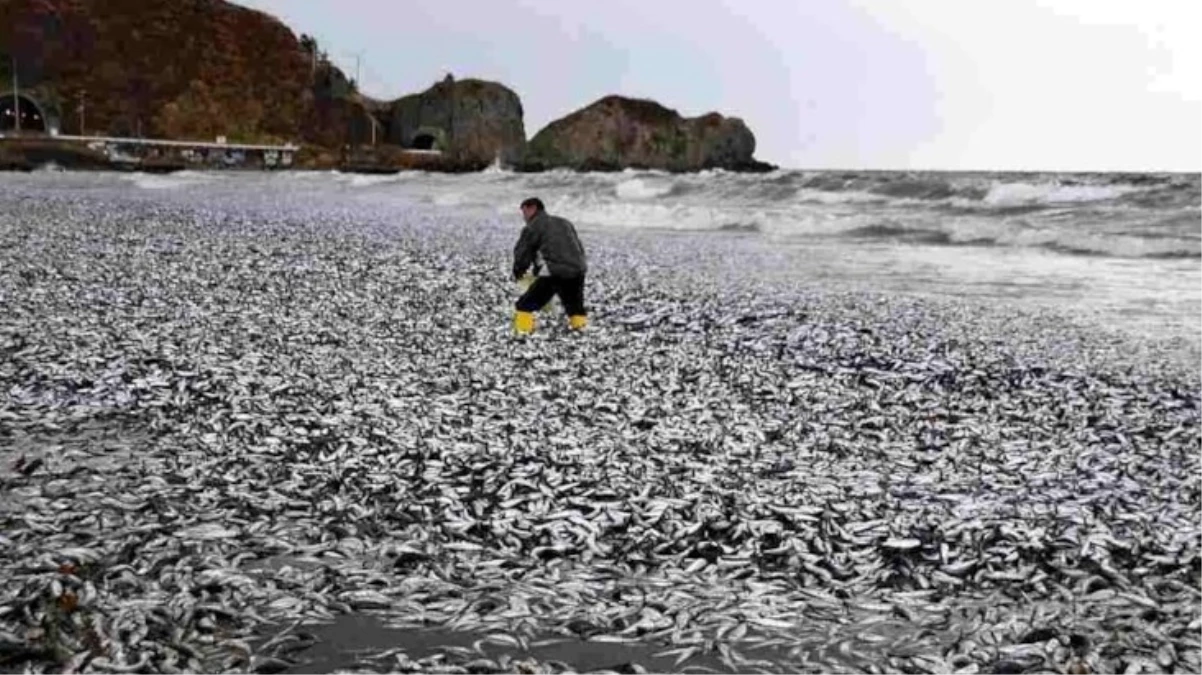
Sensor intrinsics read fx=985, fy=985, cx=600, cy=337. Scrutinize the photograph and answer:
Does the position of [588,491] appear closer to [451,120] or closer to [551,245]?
[551,245]

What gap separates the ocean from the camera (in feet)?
84.8

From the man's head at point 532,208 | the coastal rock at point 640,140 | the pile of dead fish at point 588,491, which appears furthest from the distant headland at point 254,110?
the pile of dead fish at point 588,491

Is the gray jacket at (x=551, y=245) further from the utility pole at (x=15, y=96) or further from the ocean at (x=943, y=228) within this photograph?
the utility pole at (x=15, y=96)

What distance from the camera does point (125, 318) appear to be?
17.1 m

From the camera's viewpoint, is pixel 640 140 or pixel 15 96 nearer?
pixel 15 96

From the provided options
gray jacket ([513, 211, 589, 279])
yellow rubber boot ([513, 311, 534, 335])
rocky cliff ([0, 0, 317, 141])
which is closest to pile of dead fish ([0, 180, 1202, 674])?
yellow rubber boot ([513, 311, 534, 335])

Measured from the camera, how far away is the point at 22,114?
144 m

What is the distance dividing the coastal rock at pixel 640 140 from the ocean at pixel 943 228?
10614 cm

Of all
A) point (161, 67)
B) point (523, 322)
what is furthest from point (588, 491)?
point (161, 67)

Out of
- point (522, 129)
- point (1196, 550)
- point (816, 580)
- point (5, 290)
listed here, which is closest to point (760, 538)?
point (816, 580)

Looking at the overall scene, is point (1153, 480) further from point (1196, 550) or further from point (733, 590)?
point (733, 590)

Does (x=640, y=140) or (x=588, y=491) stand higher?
(x=640, y=140)

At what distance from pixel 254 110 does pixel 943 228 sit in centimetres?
14450

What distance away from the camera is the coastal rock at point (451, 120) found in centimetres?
17512
